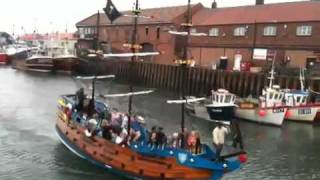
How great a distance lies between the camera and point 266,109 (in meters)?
39.6

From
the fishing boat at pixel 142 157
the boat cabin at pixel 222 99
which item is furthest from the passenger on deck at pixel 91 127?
the boat cabin at pixel 222 99

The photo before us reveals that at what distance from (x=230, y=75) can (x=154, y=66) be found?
45.7 ft

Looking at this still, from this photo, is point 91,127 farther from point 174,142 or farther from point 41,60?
point 41,60

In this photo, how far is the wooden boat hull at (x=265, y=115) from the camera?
129ft

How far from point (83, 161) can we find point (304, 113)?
2125cm

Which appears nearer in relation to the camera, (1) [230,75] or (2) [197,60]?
(1) [230,75]

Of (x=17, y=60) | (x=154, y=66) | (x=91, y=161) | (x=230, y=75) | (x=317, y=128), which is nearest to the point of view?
(x=91, y=161)

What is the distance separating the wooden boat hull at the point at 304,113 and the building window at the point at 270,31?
19913 millimetres

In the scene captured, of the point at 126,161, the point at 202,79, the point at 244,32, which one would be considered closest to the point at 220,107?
the point at 202,79

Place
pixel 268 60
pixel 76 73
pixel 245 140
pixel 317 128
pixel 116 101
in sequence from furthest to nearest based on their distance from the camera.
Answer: pixel 76 73, pixel 268 60, pixel 116 101, pixel 317 128, pixel 245 140

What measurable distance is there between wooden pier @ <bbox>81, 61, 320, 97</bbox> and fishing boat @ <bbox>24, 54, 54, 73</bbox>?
1566cm

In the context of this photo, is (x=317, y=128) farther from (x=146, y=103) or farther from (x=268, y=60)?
(x=268, y=60)

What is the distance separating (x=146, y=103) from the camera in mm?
49031

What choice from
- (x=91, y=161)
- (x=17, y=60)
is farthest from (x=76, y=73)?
(x=91, y=161)
